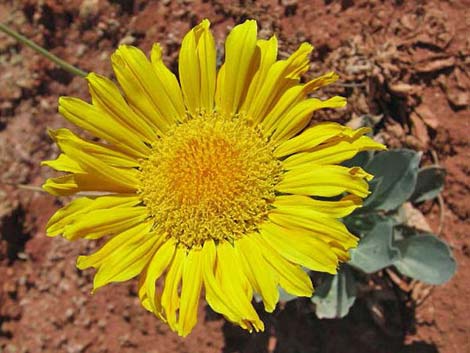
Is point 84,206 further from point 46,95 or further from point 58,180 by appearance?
point 46,95

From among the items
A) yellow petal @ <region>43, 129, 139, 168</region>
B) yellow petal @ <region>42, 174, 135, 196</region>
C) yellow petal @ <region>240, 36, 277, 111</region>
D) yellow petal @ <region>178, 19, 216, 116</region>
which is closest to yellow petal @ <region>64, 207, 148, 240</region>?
yellow petal @ <region>42, 174, 135, 196</region>

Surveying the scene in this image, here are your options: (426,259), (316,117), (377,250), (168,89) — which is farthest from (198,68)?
(426,259)

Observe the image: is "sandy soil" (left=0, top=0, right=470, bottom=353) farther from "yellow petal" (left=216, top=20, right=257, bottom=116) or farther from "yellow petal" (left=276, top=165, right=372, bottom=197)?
"yellow petal" (left=276, top=165, right=372, bottom=197)

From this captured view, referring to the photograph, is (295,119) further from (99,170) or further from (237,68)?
(99,170)

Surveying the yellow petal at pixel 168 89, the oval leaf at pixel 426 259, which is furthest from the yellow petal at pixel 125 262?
the oval leaf at pixel 426 259

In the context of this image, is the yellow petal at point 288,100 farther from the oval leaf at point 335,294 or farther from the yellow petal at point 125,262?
the oval leaf at point 335,294

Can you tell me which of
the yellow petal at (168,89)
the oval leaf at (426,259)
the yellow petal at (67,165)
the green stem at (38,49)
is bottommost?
the oval leaf at (426,259)
